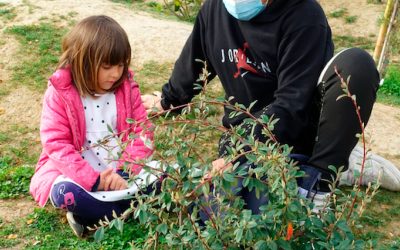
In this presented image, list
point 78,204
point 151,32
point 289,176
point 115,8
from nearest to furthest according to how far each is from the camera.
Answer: point 289,176
point 78,204
point 151,32
point 115,8

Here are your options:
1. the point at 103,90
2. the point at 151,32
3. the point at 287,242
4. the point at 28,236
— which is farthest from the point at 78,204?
the point at 151,32

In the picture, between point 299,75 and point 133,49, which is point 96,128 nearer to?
point 299,75

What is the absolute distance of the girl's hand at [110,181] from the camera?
3135 mm

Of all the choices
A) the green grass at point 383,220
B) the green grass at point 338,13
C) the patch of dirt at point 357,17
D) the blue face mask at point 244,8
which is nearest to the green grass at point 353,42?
the patch of dirt at point 357,17

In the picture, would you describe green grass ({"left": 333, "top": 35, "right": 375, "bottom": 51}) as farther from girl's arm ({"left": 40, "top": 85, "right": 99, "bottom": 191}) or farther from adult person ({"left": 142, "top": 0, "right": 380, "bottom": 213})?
girl's arm ({"left": 40, "top": 85, "right": 99, "bottom": 191})

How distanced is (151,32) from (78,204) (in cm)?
316

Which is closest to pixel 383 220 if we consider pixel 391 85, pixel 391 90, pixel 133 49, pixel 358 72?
pixel 358 72

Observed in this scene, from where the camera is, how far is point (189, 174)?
80.9 inches

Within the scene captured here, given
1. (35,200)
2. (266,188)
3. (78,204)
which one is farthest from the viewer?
(35,200)

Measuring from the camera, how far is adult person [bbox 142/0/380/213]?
294 centimetres

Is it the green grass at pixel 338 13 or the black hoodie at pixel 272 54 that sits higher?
the black hoodie at pixel 272 54

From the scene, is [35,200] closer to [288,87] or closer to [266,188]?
[288,87]

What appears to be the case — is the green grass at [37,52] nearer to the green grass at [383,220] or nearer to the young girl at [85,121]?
the young girl at [85,121]

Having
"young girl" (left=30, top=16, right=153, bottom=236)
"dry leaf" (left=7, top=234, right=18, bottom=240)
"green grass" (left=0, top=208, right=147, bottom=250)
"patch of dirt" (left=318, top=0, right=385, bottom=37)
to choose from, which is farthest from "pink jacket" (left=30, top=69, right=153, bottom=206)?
"patch of dirt" (left=318, top=0, right=385, bottom=37)
